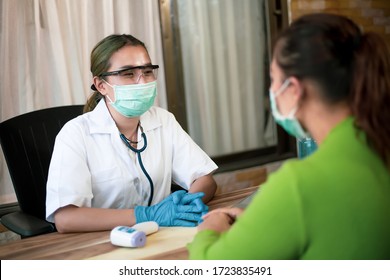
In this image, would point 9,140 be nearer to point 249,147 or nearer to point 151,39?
point 151,39

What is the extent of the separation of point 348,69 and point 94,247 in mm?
798

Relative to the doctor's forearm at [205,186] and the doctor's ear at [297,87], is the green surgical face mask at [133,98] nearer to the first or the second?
the doctor's forearm at [205,186]

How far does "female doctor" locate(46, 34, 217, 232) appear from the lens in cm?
162

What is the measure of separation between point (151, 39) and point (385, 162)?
7.23ft

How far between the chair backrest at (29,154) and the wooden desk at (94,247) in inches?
15.8

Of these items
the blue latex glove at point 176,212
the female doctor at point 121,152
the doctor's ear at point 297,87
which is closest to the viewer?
the doctor's ear at point 297,87

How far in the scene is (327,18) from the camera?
92 centimetres

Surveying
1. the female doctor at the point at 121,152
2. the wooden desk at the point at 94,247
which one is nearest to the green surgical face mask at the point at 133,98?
the female doctor at the point at 121,152

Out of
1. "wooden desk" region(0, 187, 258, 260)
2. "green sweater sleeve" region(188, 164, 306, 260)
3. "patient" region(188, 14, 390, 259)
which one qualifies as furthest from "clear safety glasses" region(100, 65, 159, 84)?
"green sweater sleeve" region(188, 164, 306, 260)

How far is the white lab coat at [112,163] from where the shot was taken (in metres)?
1.63

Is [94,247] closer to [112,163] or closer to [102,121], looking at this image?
[112,163]

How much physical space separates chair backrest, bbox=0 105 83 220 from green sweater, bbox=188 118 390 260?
3.94ft

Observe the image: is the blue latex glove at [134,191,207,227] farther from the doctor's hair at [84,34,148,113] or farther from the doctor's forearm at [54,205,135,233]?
the doctor's hair at [84,34,148,113]
